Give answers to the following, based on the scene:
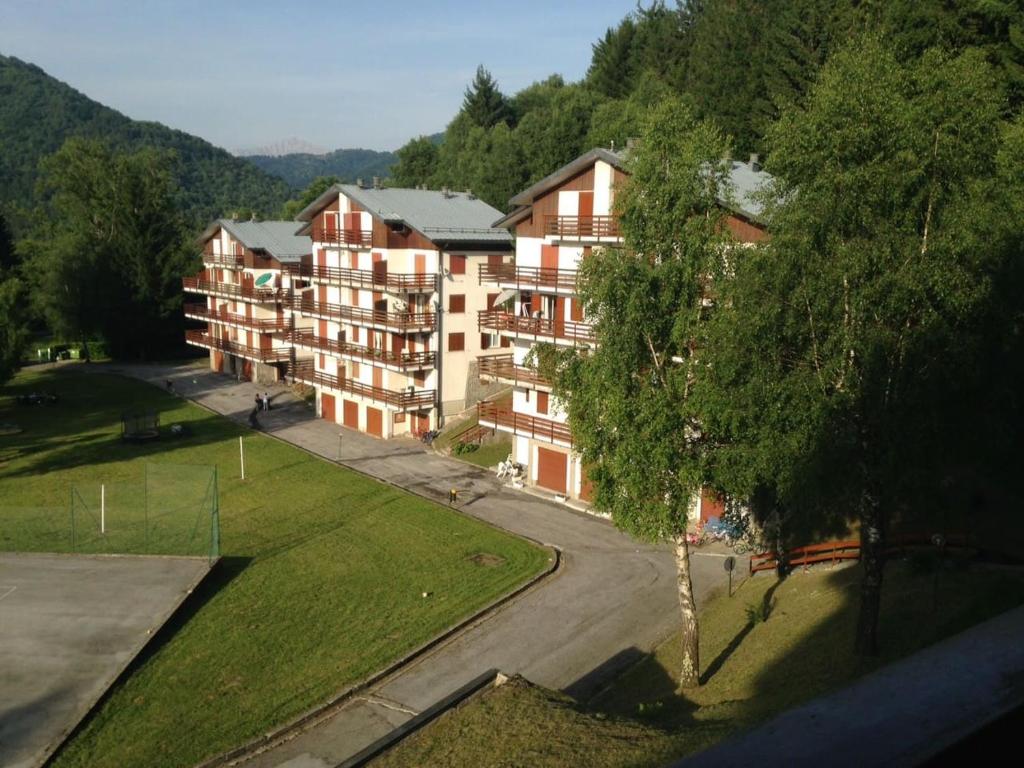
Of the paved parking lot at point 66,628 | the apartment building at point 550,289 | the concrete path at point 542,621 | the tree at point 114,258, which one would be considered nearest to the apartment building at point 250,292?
the tree at point 114,258

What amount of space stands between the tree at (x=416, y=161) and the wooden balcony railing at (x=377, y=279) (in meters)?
48.8

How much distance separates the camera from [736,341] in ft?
58.8

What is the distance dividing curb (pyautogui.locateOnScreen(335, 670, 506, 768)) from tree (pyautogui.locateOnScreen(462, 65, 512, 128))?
88.2 metres

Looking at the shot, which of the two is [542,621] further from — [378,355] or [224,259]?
[224,259]

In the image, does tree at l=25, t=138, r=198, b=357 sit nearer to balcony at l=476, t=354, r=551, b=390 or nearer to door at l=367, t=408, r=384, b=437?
door at l=367, t=408, r=384, b=437

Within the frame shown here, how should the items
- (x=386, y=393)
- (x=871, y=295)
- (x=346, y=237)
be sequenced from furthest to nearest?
(x=346, y=237) → (x=386, y=393) → (x=871, y=295)

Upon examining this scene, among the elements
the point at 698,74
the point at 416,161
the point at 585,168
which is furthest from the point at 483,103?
the point at 585,168

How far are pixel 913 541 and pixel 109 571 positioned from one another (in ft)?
84.7

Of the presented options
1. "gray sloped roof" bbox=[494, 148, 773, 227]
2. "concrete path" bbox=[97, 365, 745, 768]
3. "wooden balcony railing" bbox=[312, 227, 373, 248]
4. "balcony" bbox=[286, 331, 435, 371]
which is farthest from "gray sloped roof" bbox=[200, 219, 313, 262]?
"gray sloped roof" bbox=[494, 148, 773, 227]

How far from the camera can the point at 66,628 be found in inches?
950

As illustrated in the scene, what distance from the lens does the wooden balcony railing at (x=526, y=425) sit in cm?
3469

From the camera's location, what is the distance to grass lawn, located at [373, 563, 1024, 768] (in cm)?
1375

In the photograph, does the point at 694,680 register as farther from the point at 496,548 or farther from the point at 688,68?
the point at 688,68

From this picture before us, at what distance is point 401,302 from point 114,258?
41.5 meters
